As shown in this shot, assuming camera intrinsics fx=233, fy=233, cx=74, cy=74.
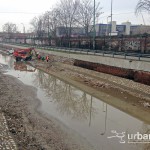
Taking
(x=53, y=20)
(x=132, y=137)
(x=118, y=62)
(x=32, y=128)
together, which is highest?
(x=53, y=20)

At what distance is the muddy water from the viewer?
12.6 metres

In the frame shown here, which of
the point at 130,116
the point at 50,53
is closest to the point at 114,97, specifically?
the point at 130,116

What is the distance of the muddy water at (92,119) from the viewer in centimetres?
1256

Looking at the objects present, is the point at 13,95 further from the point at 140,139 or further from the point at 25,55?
the point at 25,55

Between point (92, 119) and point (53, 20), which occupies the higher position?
point (53, 20)

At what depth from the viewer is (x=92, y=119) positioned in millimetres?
16094


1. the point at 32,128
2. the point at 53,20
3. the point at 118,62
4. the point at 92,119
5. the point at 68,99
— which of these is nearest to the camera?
the point at 32,128

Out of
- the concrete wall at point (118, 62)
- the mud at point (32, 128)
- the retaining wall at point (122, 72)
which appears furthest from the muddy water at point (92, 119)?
the retaining wall at point (122, 72)

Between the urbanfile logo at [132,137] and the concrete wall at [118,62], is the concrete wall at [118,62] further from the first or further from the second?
the urbanfile logo at [132,137]

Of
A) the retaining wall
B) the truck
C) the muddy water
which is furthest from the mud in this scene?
the truck

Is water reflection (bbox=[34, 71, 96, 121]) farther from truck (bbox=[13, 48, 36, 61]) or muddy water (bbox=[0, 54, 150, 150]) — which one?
truck (bbox=[13, 48, 36, 61])

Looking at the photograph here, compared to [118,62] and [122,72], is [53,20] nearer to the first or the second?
[122,72]

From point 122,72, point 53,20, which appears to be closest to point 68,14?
point 53,20

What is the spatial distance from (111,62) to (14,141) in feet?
61.7
